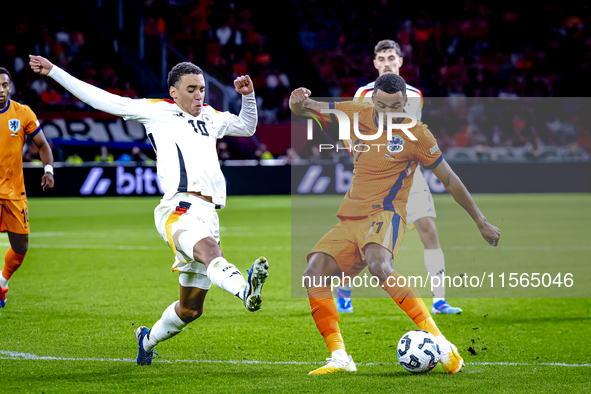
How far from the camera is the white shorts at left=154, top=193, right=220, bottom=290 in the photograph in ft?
13.6

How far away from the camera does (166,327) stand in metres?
4.58

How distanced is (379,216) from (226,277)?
1.26m

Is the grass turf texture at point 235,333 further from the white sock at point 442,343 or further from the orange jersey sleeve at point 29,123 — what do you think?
the orange jersey sleeve at point 29,123

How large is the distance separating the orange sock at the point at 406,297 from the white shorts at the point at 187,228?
3.47 ft

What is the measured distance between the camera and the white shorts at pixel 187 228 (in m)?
4.14

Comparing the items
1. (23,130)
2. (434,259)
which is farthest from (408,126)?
(23,130)

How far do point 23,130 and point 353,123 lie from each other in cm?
362

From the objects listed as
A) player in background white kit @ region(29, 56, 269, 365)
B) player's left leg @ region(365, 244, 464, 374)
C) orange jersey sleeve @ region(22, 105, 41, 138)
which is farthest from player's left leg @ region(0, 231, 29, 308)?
player's left leg @ region(365, 244, 464, 374)

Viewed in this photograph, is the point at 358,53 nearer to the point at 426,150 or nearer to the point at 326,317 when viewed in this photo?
the point at 426,150

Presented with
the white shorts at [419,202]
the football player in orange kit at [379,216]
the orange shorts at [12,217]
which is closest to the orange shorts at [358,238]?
the football player in orange kit at [379,216]

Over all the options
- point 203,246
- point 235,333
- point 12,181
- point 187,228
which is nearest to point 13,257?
point 12,181

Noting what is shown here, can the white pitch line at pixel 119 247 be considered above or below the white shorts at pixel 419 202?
below

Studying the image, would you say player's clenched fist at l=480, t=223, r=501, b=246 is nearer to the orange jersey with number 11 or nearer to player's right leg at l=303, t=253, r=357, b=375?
the orange jersey with number 11

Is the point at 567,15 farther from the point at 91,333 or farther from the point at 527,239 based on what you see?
the point at 91,333
